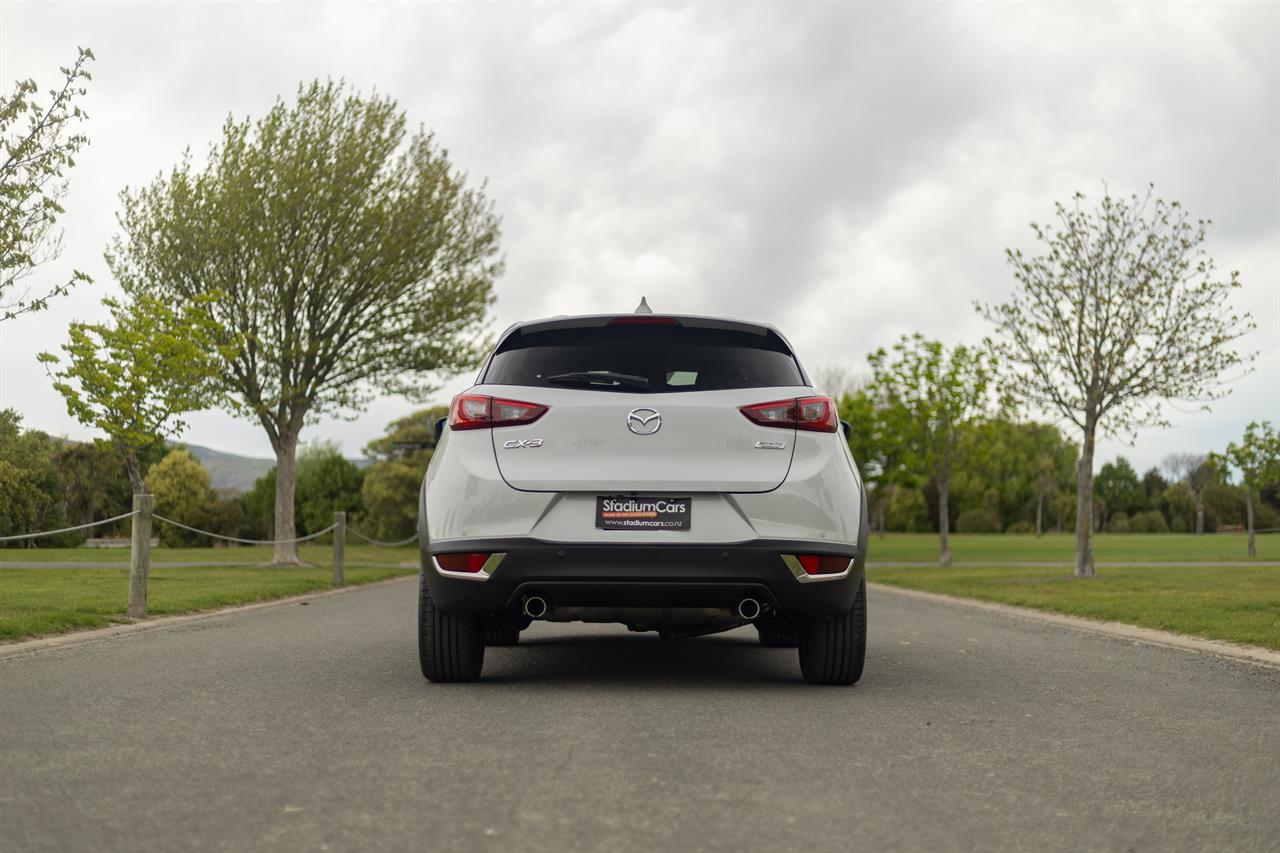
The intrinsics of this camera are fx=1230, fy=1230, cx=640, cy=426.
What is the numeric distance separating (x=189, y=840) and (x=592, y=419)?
2918 mm

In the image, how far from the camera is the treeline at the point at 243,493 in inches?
2381

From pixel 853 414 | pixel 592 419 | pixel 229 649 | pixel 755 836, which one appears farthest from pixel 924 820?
pixel 853 414

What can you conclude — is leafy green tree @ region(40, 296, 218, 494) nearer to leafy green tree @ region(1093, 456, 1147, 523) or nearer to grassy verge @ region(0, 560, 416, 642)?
grassy verge @ region(0, 560, 416, 642)

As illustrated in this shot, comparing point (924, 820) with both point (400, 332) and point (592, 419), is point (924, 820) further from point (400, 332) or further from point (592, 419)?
point (400, 332)

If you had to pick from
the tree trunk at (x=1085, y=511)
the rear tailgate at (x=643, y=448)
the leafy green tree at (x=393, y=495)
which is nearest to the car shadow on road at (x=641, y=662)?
the rear tailgate at (x=643, y=448)

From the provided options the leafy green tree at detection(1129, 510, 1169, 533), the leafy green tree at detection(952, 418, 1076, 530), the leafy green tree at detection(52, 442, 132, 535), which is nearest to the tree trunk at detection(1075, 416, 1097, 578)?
the leafy green tree at detection(52, 442, 132, 535)

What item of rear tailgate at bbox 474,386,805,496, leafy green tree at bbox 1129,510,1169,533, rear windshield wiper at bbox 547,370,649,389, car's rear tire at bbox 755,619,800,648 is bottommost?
leafy green tree at bbox 1129,510,1169,533

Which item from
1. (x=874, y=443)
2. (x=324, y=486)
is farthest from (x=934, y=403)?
(x=324, y=486)

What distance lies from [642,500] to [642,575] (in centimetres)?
34

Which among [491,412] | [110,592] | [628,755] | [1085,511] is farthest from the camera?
[1085,511]

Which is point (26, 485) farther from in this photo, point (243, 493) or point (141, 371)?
point (243, 493)

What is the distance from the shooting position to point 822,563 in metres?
5.73

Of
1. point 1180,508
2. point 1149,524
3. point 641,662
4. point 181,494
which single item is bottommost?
point 1149,524

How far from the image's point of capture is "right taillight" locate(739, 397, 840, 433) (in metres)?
5.76
